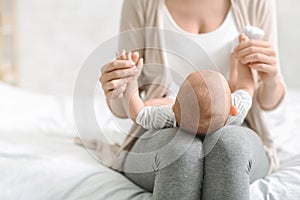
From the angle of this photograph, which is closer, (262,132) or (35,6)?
(262,132)

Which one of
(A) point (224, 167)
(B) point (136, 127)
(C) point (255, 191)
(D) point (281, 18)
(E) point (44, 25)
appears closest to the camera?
(A) point (224, 167)

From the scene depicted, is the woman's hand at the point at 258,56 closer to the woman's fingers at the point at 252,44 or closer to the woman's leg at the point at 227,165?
the woman's fingers at the point at 252,44

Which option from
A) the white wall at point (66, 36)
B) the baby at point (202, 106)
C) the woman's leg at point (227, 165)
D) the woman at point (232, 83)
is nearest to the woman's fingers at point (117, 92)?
the woman at point (232, 83)

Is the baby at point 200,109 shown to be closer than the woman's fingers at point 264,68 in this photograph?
Yes

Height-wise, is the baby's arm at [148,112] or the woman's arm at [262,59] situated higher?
the woman's arm at [262,59]

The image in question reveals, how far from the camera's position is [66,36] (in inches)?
90.4

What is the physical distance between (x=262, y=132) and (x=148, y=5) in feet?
1.29

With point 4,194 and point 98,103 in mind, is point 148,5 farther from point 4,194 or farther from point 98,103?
point 4,194

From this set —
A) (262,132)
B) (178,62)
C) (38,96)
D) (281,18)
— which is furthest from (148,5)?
(281,18)

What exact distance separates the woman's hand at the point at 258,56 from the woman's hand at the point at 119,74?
23 centimetres

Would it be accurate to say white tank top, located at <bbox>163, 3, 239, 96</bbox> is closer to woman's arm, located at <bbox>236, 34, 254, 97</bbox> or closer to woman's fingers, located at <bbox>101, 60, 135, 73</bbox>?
woman's arm, located at <bbox>236, 34, 254, 97</bbox>

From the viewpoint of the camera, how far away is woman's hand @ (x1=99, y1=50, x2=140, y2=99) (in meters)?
0.95

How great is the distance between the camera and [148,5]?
1139mm

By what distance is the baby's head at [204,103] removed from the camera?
83 cm
